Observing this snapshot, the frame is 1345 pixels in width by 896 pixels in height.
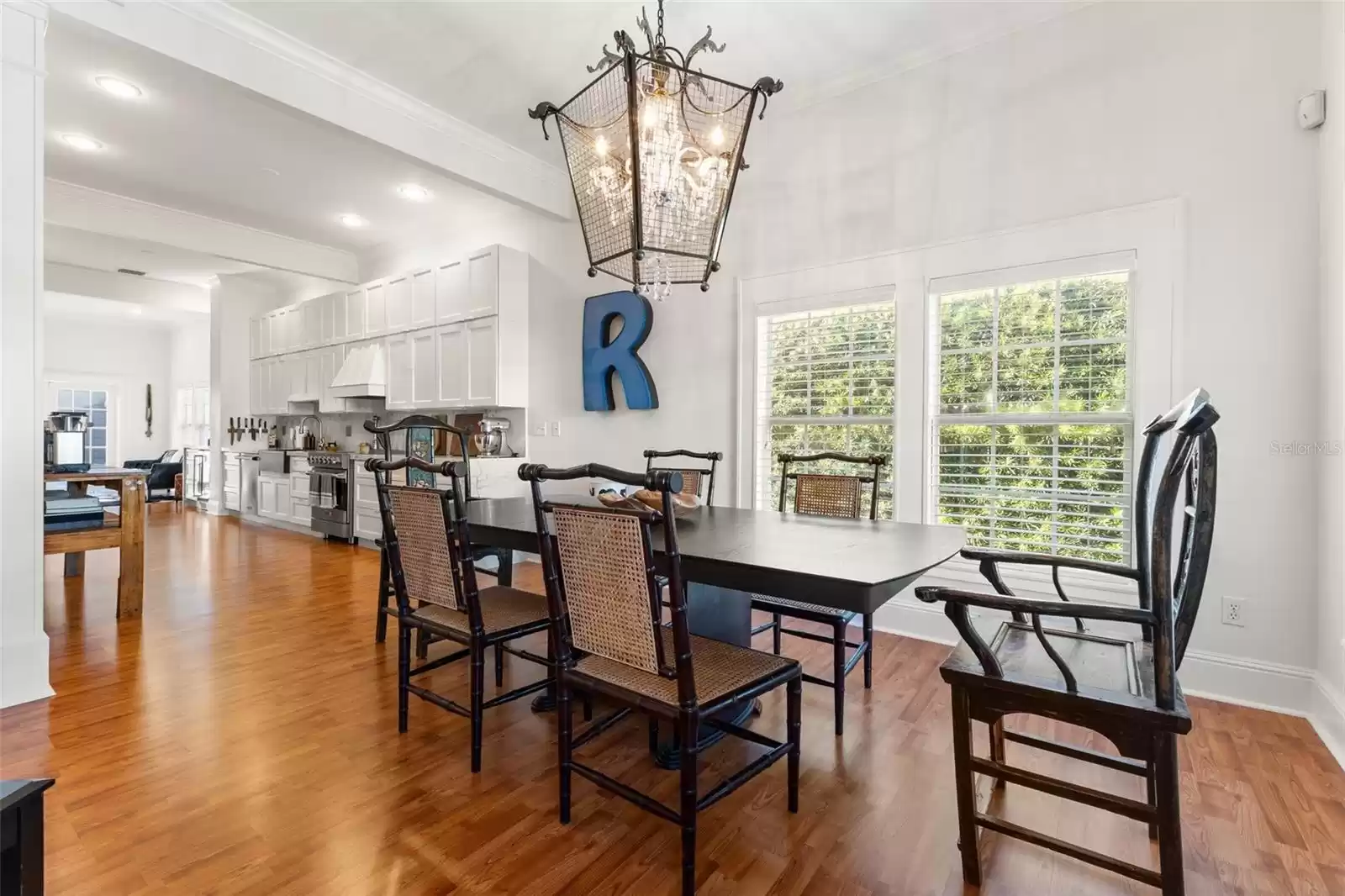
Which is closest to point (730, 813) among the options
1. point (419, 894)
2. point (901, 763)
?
point (901, 763)

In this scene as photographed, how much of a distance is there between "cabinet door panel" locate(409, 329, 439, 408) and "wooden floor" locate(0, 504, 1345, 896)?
3.10 m

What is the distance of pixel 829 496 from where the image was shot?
9.45ft

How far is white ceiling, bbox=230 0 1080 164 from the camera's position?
296cm

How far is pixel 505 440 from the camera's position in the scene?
5422 mm

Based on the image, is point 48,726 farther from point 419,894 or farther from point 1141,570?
point 1141,570

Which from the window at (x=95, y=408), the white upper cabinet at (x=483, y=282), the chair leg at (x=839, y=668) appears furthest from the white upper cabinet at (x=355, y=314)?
the window at (x=95, y=408)

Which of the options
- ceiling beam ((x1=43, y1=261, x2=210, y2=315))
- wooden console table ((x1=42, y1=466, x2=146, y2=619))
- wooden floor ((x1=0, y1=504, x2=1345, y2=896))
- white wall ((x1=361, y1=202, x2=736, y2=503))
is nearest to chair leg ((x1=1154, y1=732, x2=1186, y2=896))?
wooden floor ((x1=0, y1=504, x2=1345, y2=896))

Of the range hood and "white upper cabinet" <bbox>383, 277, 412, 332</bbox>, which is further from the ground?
"white upper cabinet" <bbox>383, 277, 412, 332</bbox>

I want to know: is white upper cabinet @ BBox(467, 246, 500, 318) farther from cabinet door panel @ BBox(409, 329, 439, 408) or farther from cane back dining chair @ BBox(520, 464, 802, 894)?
cane back dining chair @ BBox(520, 464, 802, 894)

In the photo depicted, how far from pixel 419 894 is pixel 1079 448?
3.09 metres

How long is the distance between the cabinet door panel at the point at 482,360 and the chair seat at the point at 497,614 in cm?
285

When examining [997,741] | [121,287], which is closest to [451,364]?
[997,741]

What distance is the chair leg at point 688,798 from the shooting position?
1.44 meters

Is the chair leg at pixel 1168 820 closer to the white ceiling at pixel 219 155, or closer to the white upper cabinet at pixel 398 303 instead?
the white ceiling at pixel 219 155
